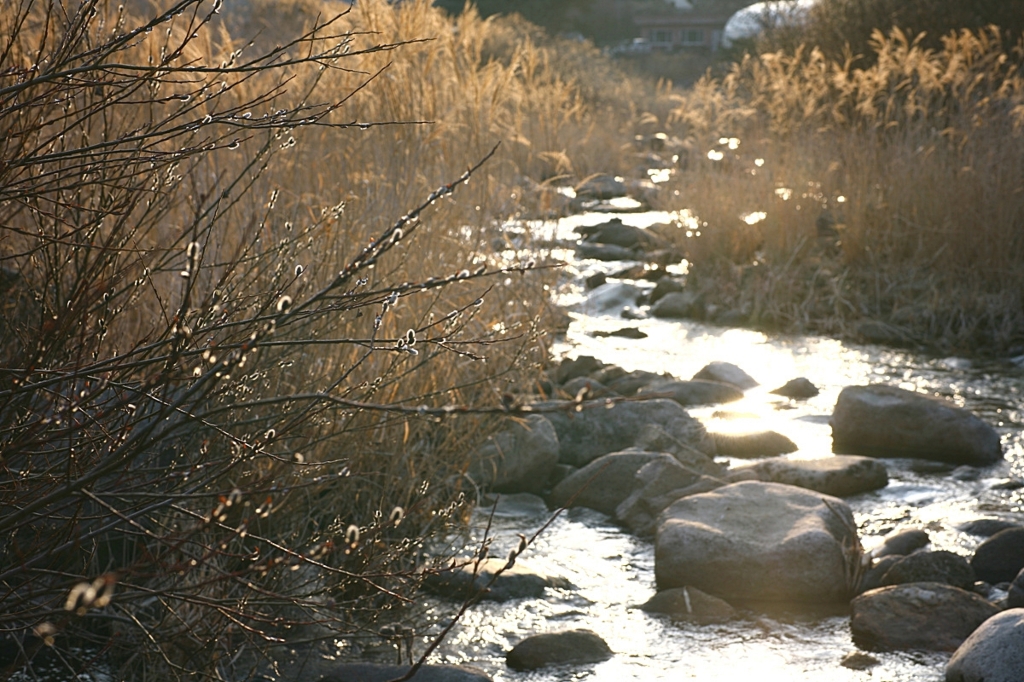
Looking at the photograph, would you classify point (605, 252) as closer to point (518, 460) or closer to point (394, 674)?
point (518, 460)

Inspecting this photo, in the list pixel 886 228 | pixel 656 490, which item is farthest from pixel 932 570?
pixel 886 228

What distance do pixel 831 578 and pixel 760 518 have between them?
37 centimetres

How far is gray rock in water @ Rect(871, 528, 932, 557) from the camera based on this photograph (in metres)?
4.05

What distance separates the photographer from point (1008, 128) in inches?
314

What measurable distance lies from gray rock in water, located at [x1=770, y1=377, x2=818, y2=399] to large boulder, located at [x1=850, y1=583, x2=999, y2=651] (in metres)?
2.91

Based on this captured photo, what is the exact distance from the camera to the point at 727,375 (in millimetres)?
6586

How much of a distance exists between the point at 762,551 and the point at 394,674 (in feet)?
5.35

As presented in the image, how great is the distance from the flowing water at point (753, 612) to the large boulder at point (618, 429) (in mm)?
412

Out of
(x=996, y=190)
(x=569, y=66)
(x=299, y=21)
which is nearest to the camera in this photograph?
(x=996, y=190)

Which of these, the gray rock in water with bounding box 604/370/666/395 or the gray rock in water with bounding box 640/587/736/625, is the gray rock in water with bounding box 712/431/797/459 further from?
the gray rock in water with bounding box 640/587/736/625

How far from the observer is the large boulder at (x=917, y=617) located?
3.37 meters

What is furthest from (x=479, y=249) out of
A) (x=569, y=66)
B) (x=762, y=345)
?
(x=569, y=66)

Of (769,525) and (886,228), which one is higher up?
(886,228)

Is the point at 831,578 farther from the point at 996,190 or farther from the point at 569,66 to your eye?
the point at 569,66
